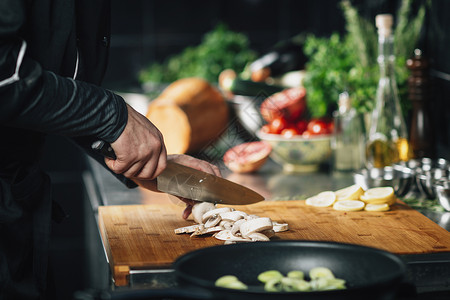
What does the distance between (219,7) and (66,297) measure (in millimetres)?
1881

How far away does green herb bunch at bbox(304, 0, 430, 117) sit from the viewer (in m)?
2.06

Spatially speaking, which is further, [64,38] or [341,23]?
[341,23]

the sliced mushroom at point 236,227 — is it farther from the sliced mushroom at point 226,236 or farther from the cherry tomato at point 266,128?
the cherry tomato at point 266,128

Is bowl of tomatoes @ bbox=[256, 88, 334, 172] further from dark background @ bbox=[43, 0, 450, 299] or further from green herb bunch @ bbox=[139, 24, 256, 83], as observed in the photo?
dark background @ bbox=[43, 0, 450, 299]

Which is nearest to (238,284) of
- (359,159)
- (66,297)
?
(359,159)

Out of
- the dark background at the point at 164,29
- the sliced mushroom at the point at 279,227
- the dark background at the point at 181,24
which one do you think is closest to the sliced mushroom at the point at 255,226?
the sliced mushroom at the point at 279,227

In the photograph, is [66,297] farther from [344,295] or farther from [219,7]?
[344,295]

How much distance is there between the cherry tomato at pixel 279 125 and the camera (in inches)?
87.3

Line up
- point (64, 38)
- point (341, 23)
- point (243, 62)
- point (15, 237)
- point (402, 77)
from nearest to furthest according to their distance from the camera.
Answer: point (64, 38) → point (15, 237) → point (402, 77) → point (341, 23) → point (243, 62)

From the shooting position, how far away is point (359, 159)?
6.82ft

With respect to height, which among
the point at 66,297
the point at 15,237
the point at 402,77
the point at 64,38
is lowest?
the point at 66,297

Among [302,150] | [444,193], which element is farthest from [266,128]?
[444,193]

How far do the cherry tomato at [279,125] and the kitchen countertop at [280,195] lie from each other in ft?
0.45

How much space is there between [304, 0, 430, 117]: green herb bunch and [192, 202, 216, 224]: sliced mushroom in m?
0.81
